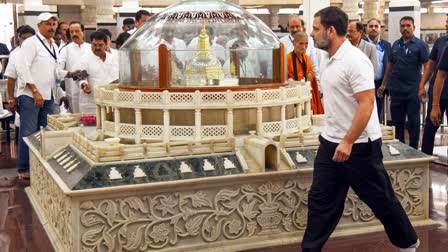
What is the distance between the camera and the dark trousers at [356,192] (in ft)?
11.7

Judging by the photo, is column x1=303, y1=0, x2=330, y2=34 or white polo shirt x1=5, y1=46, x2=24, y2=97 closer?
white polo shirt x1=5, y1=46, x2=24, y2=97

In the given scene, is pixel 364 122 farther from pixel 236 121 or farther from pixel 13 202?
pixel 13 202

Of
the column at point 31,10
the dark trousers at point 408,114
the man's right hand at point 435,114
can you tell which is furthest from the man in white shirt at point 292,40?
the column at point 31,10

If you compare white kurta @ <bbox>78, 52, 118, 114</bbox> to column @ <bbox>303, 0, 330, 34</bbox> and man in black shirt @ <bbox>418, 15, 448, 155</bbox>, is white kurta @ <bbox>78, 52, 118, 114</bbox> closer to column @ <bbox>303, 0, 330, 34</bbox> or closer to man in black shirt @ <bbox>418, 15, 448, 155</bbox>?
man in black shirt @ <bbox>418, 15, 448, 155</bbox>

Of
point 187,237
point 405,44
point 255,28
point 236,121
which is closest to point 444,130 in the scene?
point 405,44

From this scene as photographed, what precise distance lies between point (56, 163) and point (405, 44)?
428cm

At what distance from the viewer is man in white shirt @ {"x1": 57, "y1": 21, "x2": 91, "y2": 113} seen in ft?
22.5

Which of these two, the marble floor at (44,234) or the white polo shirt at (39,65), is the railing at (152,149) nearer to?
the marble floor at (44,234)

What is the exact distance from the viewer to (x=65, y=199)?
4152 mm

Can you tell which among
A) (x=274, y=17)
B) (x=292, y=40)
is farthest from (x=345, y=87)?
(x=274, y=17)

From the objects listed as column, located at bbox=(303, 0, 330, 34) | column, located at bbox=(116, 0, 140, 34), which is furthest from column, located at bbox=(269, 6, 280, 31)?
column, located at bbox=(303, 0, 330, 34)

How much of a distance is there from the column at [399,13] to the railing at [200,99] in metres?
8.46

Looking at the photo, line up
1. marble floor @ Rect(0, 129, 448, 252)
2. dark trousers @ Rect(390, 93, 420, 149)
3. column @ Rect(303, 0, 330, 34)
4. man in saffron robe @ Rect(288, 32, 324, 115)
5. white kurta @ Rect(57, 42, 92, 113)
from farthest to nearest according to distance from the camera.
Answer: column @ Rect(303, 0, 330, 34) → dark trousers @ Rect(390, 93, 420, 149) → white kurta @ Rect(57, 42, 92, 113) → man in saffron robe @ Rect(288, 32, 324, 115) → marble floor @ Rect(0, 129, 448, 252)

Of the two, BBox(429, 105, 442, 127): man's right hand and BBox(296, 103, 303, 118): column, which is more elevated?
BBox(296, 103, 303, 118): column
